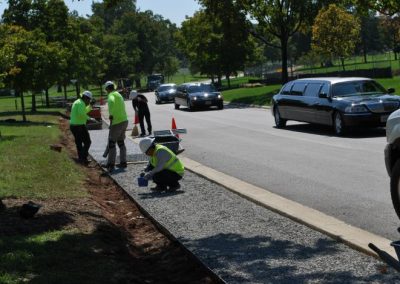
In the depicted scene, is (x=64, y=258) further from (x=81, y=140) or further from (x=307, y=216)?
(x=81, y=140)

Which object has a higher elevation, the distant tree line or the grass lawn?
the distant tree line

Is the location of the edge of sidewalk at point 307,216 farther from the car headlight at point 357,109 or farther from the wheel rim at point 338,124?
the wheel rim at point 338,124

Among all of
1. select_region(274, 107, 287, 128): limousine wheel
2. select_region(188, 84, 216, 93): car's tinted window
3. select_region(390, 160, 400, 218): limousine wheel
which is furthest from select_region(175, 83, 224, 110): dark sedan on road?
select_region(390, 160, 400, 218): limousine wheel

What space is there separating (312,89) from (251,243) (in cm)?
1422

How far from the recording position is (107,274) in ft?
20.4

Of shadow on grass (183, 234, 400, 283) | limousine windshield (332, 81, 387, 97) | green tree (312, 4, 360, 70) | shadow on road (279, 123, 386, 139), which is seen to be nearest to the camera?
shadow on grass (183, 234, 400, 283)

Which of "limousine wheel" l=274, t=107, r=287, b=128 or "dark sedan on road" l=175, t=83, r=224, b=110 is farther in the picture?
"dark sedan on road" l=175, t=83, r=224, b=110

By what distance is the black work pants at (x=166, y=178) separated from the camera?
429 inches

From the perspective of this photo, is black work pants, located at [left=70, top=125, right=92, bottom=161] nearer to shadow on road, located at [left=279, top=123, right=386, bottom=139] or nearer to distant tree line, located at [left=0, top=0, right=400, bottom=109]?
distant tree line, located at [left=0, top=0, right=400, bottom=109]

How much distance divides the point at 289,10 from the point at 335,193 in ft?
117

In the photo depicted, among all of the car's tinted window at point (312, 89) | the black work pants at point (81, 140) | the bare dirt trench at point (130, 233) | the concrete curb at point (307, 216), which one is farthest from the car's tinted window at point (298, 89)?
the bare dirt trench at point (130, 233)

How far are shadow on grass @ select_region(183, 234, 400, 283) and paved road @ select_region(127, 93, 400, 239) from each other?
1202mm

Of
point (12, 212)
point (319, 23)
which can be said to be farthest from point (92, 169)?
point (319, 23)

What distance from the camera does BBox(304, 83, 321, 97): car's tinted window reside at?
2056 cm
